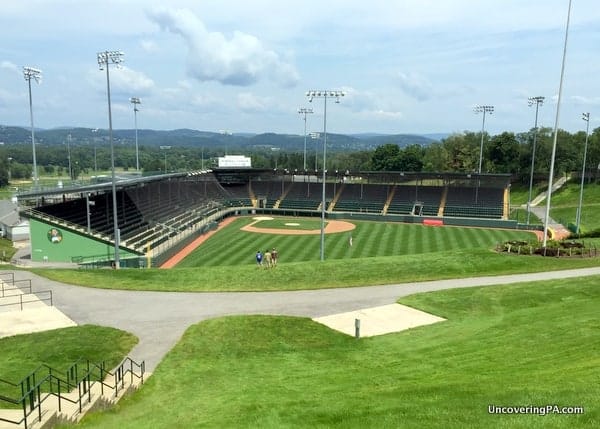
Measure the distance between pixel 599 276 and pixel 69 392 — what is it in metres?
23.8

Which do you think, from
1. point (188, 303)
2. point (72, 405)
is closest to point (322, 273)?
point (188, 303)

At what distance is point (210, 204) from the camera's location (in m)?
68.2

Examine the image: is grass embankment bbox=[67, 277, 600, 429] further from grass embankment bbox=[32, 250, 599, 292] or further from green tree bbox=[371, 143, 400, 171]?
green tree bbox=[371, 143, 400, 171]

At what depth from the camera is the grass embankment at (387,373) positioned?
8.89m

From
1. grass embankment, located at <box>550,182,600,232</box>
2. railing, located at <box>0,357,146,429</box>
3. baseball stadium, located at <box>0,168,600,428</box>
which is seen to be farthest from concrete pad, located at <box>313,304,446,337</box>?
grass embankment, located at <box>550,182,600,232</box>

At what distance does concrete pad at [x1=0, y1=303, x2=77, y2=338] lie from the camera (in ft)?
58.0

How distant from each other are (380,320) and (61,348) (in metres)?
11.9

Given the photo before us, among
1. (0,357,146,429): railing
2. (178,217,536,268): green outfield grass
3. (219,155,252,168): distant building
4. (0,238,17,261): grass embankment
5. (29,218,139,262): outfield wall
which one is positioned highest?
(219,155,252,168): distant building

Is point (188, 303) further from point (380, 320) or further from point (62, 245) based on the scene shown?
point (62, 245)

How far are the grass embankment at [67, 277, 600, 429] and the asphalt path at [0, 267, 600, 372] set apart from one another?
1357mm

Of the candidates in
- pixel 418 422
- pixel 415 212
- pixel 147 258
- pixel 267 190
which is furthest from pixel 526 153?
pixel 418 422

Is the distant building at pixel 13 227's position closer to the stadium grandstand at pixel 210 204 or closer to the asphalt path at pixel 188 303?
the stadium grandstand at pixel 210 204

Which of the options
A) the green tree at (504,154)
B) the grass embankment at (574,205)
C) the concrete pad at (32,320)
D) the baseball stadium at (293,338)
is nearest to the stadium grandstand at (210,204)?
the baseball stadium at (293,338)

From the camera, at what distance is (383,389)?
1105cm
